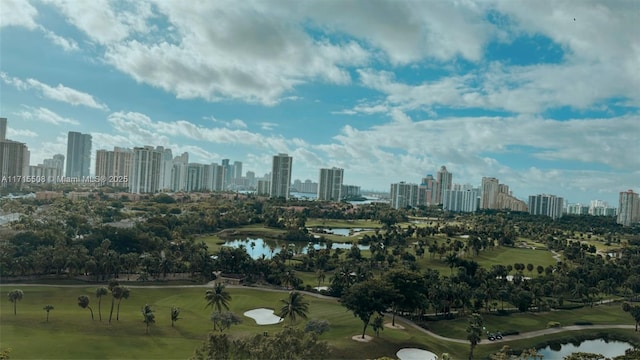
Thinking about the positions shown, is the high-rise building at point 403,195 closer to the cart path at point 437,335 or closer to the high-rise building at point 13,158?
the high-rise building at point 13,158

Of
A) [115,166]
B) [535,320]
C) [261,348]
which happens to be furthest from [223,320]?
[115,166]

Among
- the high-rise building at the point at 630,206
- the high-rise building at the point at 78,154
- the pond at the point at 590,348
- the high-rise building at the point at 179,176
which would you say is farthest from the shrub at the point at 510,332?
the high-rise building at the point at 179,176

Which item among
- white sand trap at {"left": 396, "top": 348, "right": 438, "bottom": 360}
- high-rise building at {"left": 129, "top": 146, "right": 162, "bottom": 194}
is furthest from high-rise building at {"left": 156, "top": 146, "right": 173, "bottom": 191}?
white sand trap at {"left": 396, "top": 348, "right": 438, "bottom": 360}

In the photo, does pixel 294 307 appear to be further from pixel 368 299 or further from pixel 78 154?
pixel 78 154

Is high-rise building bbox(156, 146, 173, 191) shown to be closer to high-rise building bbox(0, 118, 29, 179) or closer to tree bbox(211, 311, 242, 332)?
high-rise building bbox(0, 118, 29, 179)

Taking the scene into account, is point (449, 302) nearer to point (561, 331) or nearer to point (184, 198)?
point (561, 331)

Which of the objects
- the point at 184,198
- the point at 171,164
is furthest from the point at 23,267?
the point at 171,164

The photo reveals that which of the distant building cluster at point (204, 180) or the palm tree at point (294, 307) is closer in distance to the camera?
the palm tree at point (294, 307)

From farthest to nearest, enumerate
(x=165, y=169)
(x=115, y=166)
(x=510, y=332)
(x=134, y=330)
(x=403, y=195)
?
(x=403, y=195), (x=165, y=169), (x=115, y=166), (x=510, y=332), (x=134, y=330)
